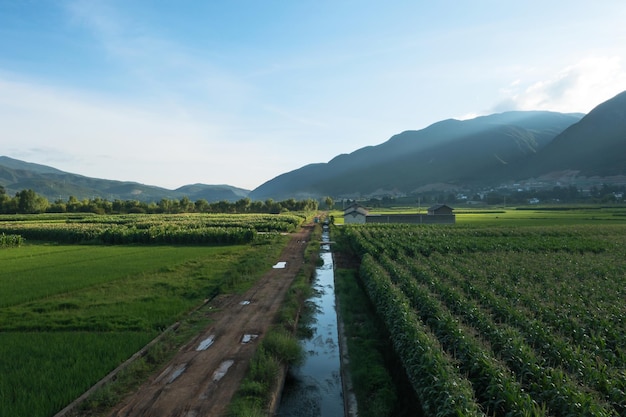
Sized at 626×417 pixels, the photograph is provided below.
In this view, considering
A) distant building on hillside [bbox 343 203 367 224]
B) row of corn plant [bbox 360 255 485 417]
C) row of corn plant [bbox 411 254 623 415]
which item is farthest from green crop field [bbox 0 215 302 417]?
distant building on hillside [bbox 343 203 367 224]

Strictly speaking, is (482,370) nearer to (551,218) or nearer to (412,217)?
(412,217)

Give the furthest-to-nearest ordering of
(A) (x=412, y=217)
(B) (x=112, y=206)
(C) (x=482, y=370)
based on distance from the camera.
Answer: (B) (x=112, y=206) → (A) (x=412, y=217) → (C) (x=482, y=370)

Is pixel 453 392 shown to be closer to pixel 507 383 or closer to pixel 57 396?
pixel 507 383

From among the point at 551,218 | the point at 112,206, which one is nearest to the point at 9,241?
the point at 551,218

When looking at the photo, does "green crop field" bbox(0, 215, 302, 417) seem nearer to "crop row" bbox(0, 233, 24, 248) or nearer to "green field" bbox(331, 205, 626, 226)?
"crop row" bbox(0, 233, 24, 248)

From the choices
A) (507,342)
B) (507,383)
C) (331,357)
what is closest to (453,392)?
(507,383)
